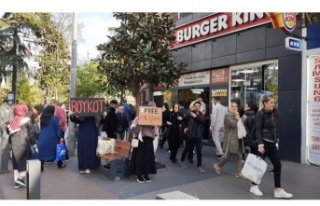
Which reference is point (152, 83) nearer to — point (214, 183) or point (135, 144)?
point (135, 144)

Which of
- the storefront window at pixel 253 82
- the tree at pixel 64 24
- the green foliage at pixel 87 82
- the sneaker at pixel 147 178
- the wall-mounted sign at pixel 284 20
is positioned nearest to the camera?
the sneaker at pixel 147 178

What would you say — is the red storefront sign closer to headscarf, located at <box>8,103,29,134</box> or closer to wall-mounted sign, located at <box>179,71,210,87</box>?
wall-mounted sign, located at <box>179,71,210,87</box>

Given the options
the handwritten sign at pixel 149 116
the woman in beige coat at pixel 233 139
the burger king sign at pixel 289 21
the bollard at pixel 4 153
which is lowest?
the bollard at pixel 4 153

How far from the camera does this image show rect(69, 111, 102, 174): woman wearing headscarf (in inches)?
293

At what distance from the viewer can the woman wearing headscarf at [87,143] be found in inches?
293

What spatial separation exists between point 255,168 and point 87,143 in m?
3.82

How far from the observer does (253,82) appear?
1031 centimetres

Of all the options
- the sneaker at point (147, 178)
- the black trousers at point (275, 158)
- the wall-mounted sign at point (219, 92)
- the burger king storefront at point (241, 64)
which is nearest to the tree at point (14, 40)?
the burger king storefront at point (241, 64)

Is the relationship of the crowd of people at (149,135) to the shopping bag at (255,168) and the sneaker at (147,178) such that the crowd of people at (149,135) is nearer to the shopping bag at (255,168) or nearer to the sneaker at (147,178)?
the sneaker at (147,178)

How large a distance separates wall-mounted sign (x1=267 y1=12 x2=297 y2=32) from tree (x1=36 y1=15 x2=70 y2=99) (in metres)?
14.9

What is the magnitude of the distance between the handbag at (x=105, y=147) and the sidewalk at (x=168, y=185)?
17.9 inches

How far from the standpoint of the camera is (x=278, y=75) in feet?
30.0

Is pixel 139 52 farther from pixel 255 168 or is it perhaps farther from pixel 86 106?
pixel 255 168

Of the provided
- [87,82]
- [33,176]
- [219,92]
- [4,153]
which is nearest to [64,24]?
[87,82]
